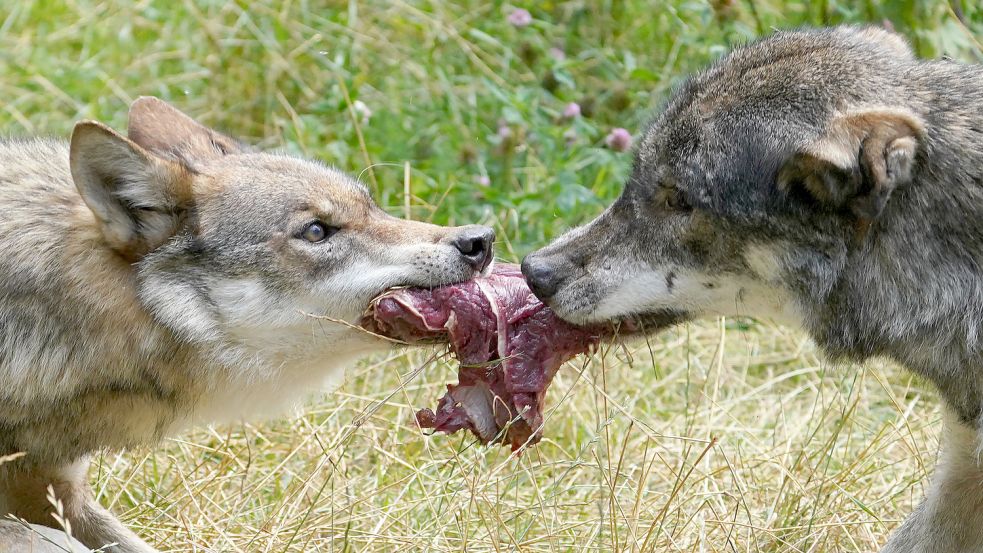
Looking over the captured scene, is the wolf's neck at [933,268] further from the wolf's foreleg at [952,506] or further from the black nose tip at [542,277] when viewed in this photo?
the black nose tip at [542,277]

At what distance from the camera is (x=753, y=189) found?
371 centimetres

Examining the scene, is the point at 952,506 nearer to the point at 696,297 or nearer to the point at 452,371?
the point at 696,297

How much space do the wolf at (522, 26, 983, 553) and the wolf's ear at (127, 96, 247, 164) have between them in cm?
136

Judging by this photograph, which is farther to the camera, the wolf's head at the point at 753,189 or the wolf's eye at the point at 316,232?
the wolf's eye at the point at 316,232

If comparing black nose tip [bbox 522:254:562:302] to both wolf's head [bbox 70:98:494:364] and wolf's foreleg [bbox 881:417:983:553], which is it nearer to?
wolf's head [bbox 70:98:494:364]

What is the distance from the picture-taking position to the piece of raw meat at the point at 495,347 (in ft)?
13.6

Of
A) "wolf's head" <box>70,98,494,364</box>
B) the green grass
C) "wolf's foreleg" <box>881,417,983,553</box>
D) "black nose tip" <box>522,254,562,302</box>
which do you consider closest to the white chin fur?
"black nose tip" <box>522,254,562,302</box>

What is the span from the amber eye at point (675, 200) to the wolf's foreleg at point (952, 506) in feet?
3.62

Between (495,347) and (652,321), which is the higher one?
(652,321)

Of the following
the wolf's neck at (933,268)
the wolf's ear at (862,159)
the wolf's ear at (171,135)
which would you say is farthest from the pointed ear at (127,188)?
the wolf's neck at (933,268)

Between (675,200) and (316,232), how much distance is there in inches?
47.7

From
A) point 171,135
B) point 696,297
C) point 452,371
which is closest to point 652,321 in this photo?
point 696,297

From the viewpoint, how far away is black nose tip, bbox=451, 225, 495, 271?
4.19 metres

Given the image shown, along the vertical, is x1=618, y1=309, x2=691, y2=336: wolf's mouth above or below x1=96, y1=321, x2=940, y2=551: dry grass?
above
